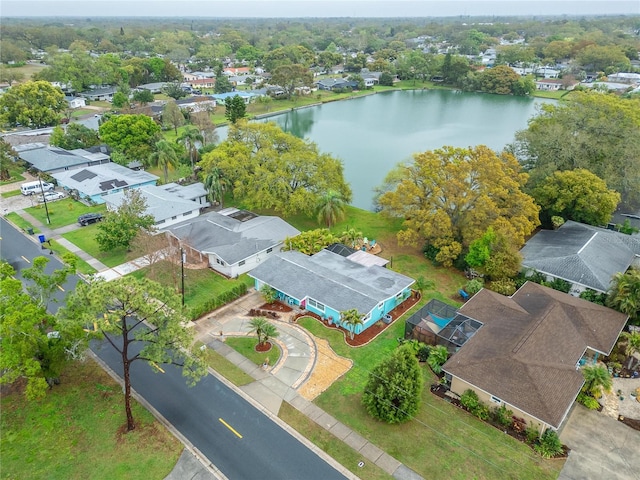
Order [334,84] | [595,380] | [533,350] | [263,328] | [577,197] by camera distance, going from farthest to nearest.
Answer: [334,84] < [577,197] < [263,328] < [533,350] < [595,380]

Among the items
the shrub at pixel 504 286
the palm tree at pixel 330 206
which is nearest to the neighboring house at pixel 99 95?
the palm tree at pixel 330 206

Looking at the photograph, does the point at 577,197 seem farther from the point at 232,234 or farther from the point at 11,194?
the point at 11,194

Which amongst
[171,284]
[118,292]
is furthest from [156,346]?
[171,284]

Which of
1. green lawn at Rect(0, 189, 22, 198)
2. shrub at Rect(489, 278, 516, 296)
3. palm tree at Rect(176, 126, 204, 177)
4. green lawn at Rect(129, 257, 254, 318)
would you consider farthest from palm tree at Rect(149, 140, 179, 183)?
shrub at Rect(489, 278, 516, 296)

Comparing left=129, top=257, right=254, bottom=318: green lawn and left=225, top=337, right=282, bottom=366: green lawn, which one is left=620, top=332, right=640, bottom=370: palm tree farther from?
left=129, top=257, right=254, bottom=318: green lawn

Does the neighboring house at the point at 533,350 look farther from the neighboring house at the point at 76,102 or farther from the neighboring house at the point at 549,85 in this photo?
the neighboring house at the point at 549,85

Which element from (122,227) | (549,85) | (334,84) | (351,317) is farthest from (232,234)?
(549,85)
